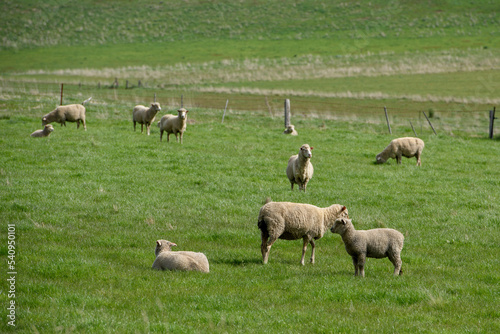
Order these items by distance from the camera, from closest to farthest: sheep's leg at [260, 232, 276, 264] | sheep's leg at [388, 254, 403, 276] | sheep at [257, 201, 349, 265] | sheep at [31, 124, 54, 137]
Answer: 1. sheep's leg at [388, 254, 403, 276]
2. sheep at [257, 201, 349, 265]
3. sheep's leg at [260, 232, 276, 264]
4. sheep at [31, 124, 54, 137]

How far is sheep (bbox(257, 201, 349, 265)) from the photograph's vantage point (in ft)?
33.0

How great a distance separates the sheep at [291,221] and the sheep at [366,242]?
671 millimetres

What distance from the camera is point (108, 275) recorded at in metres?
8.97

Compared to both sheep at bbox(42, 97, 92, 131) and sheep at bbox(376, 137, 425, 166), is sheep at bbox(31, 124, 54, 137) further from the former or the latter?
sheep at bbox(376, 137, 425, 166)

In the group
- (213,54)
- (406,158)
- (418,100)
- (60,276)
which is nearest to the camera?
(60,276)

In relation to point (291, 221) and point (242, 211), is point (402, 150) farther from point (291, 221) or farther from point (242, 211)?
point (291, 221)

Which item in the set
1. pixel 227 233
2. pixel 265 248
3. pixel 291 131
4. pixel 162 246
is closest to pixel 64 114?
pixel 291 131

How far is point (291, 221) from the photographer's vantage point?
10172 millimetres

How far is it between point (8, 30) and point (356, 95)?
80.1m

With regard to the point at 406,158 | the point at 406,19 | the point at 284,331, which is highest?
the point at 406,19

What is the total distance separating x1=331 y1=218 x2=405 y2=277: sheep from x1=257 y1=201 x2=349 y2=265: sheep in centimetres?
67

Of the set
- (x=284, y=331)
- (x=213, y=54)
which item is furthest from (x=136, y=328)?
(x=213, y=54)

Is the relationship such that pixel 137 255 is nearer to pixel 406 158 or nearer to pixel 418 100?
pixel 406 158

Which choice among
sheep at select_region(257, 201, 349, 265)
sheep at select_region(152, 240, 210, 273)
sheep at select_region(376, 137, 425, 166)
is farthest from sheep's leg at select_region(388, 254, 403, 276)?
sheep at select_region(376, 137, 425, 166)
